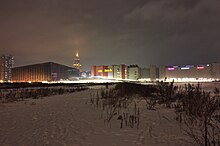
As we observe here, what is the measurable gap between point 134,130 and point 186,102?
5.09 metres

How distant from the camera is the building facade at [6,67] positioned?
6993 inches

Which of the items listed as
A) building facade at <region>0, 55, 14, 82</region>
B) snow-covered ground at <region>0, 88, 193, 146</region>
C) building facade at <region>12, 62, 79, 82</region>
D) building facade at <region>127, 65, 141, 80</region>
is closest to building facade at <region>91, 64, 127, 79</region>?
building facade at <region>127, 65, 141, 80</region>

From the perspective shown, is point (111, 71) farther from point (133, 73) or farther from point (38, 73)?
point (38, 73)

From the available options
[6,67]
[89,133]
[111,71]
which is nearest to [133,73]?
[111,71]

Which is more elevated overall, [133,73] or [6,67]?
[6,67]

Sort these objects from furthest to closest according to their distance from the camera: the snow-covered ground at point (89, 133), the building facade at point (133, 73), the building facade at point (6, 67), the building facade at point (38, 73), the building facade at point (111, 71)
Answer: the building facade at point (6, 67)
the building facade at point (133, 73)
the building facade at point (111, 71)
the building facade at point (38, 73)
the snow-covered ground at point (89, 133)

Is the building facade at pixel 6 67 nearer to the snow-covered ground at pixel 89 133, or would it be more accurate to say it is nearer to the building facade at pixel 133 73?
the building facade at pixel 133 73

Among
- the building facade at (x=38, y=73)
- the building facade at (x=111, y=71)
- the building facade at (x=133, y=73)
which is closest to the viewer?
the building facade at (x=38, y=73)

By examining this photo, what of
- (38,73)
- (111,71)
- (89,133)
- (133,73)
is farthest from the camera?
(133,73)

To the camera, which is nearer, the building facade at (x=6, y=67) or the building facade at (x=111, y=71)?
the building facade at (x=111, y=71)

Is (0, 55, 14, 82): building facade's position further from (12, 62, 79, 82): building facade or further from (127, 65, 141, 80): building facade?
(127, 65, 141, 80): building facade

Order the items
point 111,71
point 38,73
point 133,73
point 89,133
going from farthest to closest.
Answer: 1. point 133,73
2. point 111,71
3. point 38,73
4. point 89,133

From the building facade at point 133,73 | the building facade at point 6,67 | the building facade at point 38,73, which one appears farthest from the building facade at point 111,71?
the building facade at point 6,67

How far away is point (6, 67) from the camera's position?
185375 millimetres
